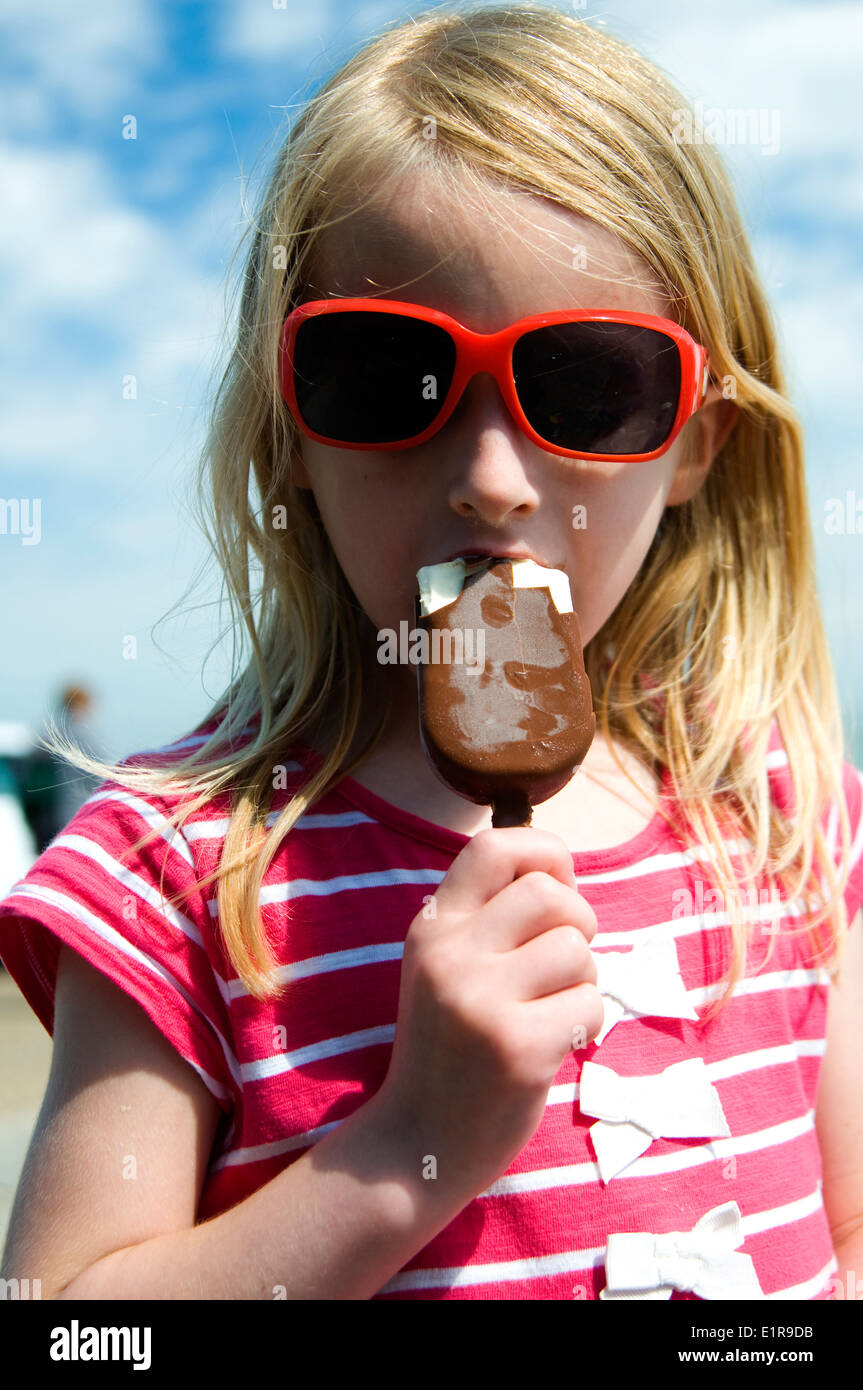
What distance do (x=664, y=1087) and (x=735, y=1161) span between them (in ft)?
0.55

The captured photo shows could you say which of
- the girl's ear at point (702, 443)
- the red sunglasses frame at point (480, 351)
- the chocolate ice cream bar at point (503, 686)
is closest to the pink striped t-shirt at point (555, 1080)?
the chocolate ice cream bar at point (503, 686)

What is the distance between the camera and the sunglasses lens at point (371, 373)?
1.75 m

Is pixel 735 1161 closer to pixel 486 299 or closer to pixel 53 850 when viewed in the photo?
pixel 53 850

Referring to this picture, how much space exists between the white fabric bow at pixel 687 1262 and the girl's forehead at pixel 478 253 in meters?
1.40

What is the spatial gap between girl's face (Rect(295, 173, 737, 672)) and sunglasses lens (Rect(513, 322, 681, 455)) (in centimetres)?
4

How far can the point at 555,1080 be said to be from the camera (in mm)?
1786

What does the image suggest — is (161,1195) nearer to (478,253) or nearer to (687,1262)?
(687,1262)

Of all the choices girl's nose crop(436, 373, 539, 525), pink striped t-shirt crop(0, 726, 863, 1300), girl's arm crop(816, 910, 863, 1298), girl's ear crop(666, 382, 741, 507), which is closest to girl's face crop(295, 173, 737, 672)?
girl's nose crop(436, 373, 539, 525)

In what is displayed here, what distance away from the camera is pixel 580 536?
75.5 inches

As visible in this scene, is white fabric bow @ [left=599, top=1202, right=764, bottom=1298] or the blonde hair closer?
white fabric bow @ [left=599, top=1202, right=764, bottom=1298]

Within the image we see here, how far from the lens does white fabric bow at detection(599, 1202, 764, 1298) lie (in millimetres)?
1667

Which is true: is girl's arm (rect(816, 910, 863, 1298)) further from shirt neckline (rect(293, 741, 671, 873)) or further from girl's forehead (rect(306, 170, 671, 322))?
girl's forehead (rect(306, 170, 671, 322))
